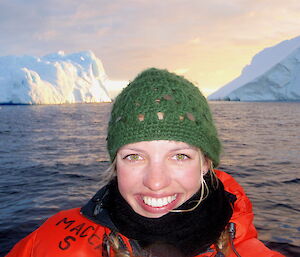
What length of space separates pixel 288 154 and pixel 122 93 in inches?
423

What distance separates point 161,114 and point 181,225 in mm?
606

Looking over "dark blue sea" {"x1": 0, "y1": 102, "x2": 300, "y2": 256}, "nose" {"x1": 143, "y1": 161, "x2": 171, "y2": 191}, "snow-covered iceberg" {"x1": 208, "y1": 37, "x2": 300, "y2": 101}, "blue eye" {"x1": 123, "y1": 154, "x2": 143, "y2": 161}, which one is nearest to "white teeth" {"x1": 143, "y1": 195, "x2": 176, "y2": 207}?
"nose" {"x1": 143, "y1": 161, "x2": 171, "y2": 191}

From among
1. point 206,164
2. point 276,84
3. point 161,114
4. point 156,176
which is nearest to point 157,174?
point 156,176

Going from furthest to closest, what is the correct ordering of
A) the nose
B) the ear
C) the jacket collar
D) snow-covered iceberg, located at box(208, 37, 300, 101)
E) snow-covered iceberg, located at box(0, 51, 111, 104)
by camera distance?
snow-covered iceberg, located at box(0, 51, 111, 104)
snow-covered iceberg, located at box(208, 37, 300, 101)
the ear
the jacket collar
the nose

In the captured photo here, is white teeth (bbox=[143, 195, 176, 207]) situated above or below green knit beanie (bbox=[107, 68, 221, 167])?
below

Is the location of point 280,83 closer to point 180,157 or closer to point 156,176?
point 180,157

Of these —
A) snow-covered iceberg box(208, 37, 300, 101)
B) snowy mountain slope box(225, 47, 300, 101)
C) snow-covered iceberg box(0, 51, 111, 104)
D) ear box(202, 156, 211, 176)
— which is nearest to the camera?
ear box(202, 156, 211, 176)

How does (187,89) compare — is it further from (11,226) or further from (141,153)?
(11,226)

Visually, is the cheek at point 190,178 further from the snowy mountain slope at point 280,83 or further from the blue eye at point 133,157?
the snowy mountain slope at point 280,83

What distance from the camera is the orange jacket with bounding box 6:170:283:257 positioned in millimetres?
1650

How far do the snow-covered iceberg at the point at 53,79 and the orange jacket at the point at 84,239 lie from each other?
223 feet

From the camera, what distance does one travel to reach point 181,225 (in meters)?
1.58

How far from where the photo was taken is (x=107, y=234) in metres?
1.73

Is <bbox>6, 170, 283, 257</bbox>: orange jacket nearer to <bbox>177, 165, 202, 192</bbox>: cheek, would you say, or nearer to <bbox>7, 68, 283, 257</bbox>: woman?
<bbox>7, 68, 283, 257</bbox>: woman
